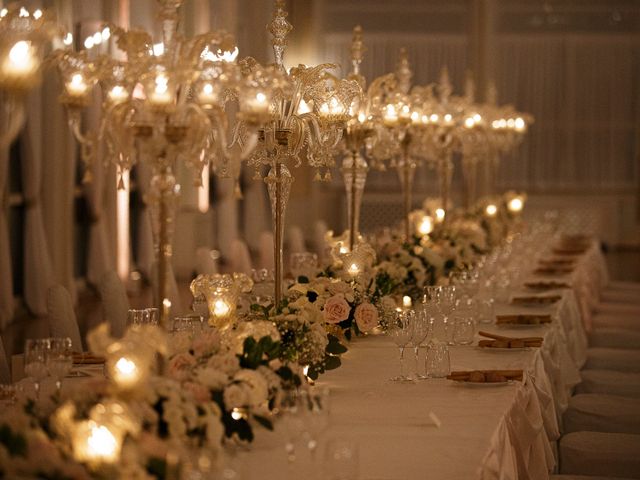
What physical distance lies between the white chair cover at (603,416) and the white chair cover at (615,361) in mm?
1174

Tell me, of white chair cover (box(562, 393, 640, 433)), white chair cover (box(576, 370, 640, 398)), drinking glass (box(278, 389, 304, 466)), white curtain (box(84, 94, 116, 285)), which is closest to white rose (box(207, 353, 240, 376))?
drinking glass (box(278, 389, 304, 466))

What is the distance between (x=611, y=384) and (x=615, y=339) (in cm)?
153

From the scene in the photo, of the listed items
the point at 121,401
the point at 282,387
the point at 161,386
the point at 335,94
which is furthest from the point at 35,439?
the point at 335,94

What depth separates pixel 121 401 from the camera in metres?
2.62

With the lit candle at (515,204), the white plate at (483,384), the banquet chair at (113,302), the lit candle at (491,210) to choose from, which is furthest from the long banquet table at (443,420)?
the lit candle at (515,204)

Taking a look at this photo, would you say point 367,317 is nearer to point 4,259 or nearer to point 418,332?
point 418,332

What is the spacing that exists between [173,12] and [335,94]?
6.24ft

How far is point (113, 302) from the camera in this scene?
5734mm

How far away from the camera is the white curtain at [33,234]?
977cm

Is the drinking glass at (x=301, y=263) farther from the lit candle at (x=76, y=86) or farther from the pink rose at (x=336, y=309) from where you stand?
the lit candle at (x=76, y=86)

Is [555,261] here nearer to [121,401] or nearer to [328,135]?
[328,135]

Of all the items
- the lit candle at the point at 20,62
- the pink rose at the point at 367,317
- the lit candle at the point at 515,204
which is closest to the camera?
the lit candle at the point at 20,62

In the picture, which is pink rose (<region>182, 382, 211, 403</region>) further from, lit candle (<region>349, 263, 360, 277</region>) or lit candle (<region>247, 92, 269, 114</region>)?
lit candle (<region>349, 263, 360, 277</region>)

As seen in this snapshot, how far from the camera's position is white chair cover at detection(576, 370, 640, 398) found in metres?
5.49
